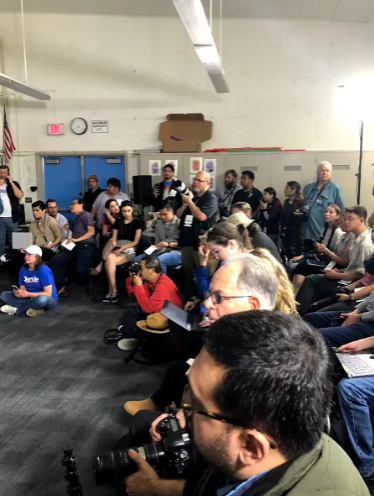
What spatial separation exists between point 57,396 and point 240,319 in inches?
90.3

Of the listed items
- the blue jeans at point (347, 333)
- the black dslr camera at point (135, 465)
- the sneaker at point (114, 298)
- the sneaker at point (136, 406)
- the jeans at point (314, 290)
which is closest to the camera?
the black dslr camera at point (135, 465)

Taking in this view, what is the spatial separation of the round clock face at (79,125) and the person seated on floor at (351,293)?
17.4 feet

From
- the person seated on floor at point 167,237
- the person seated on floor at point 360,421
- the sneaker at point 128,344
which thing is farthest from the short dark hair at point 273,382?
the person seated on floor at point 167,237

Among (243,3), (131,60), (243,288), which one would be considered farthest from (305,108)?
(243,288)

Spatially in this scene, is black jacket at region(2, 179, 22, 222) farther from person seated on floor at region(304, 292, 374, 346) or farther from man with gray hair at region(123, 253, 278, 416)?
man with gray hair at region(123, 253, 278, 416)

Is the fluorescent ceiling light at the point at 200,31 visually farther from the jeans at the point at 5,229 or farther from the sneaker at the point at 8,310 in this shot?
the jeans at the point at 5,229

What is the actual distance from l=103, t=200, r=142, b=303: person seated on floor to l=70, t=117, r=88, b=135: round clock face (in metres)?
2.53

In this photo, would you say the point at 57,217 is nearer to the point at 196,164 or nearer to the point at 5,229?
the point at 5,229

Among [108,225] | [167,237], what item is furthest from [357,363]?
[108,225]

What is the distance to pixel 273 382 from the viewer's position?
0.71 m

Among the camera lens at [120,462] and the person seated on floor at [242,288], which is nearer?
the camera lens at [120,462]

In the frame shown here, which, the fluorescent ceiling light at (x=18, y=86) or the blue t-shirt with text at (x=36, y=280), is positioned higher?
the fluorescent ceiling light at (x=18, y=86)

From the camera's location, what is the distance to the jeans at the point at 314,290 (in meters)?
3.76

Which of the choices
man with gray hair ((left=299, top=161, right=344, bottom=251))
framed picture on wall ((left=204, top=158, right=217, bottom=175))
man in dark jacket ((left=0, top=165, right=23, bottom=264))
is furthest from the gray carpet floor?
framed picture on wall ((left=204, top=158, right=217, bottom=175))
